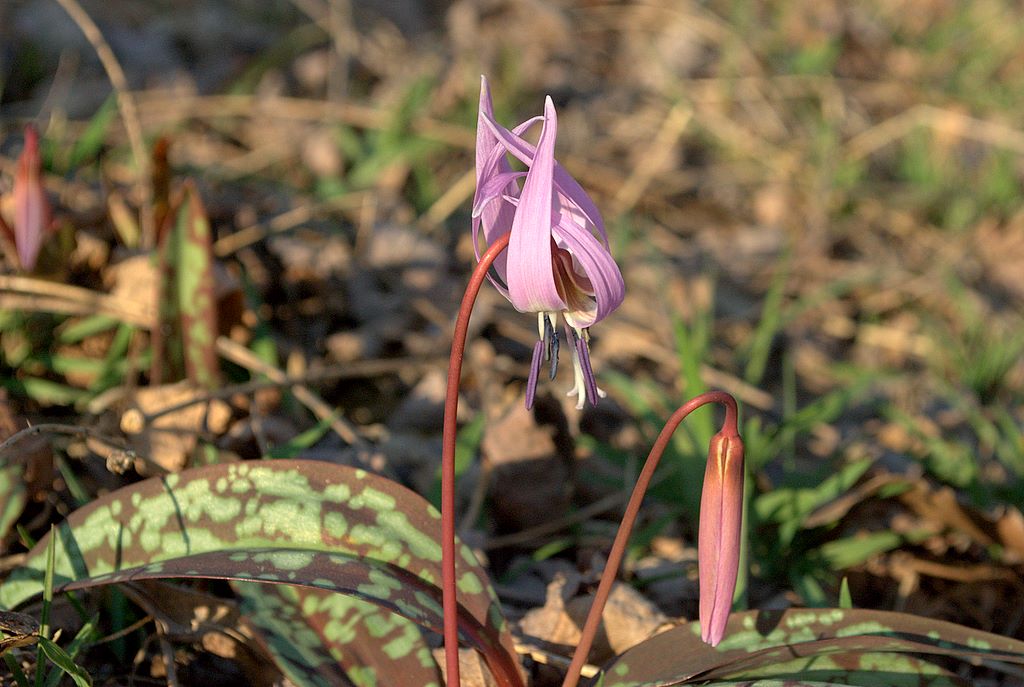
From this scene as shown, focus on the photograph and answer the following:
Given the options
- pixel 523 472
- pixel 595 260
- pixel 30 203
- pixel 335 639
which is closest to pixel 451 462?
pixel 595 260

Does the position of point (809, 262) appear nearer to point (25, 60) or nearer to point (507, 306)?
point (507, 306)

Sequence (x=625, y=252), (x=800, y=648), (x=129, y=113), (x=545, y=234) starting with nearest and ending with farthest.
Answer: (x=545, y=234), (x=800, y=648), (x=129, y=113), (x=625, y=252)

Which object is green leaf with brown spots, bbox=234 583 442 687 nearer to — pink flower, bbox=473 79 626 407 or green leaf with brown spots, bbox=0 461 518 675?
green leaf with brown spots, bbox=0 461 518 675

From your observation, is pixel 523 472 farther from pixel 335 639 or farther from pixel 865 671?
pixel 865 671

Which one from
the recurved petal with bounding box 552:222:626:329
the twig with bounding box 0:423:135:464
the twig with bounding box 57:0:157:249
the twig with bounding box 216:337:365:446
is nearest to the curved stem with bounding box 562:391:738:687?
the recurved petal with bounding box 552:222:626:329

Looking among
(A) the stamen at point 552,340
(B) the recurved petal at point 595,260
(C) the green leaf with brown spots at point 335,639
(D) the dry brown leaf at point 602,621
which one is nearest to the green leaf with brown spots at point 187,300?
(C) the green leaf with brown spots at point 335,639

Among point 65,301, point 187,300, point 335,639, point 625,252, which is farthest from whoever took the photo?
point 625,252
